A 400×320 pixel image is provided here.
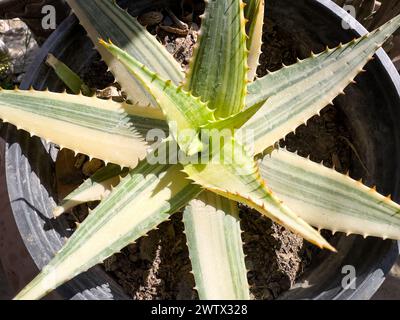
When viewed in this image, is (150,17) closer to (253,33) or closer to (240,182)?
(253,33)

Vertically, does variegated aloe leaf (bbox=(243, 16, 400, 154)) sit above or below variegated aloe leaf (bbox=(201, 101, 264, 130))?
above

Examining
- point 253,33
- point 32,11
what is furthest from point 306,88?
point 32,11

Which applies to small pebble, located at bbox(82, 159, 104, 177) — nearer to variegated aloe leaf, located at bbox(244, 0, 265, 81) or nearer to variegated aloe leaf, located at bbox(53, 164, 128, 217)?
variegated aloe leaf, located at bbox(53, 164, 128, 217)

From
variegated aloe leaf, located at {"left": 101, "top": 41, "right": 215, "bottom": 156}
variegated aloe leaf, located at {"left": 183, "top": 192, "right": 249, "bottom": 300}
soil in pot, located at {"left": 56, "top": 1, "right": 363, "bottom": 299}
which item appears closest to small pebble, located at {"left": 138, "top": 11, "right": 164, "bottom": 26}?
soil in pot, located at {"left": 56, "top": 1, "right": 363, "bottom": 299}

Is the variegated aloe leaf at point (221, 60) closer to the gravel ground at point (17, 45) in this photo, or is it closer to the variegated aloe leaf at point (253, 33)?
the variegated aloe leaf at point (253, 33)

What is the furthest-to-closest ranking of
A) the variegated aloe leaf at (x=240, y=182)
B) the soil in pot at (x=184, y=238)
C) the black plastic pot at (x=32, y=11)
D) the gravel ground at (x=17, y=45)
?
the gravel ground at (x=17, y=45) → the soil in pot at (x=184, y=238) → the black plastic pot at (x=32, y=11) → the variegated aloe leaf at (x=240, y=182)

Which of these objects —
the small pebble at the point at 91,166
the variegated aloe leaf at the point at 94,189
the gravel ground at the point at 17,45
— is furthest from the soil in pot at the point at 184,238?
the gravel ground at the point at 17,45
